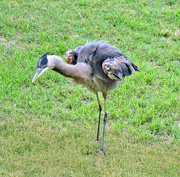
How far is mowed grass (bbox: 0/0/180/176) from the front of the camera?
6277mm

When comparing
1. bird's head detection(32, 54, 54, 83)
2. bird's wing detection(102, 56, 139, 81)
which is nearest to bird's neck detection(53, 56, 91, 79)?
bird's head detection(32, 54, 54, 83)

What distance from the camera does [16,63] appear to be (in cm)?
948

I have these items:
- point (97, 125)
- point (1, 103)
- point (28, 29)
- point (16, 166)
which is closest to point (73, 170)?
point (16, 166)

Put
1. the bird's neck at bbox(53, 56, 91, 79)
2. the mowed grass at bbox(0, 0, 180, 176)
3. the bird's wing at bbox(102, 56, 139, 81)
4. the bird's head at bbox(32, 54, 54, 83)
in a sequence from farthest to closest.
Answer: the bird's wing at bbox(102, 56, 139, 81) < the mowed grass at bbox(0, 0, 180, 176) < the bird's neck at bbox(53, 56, 91, 79) < the bird's head at bbox(32, 54, 54, 83)

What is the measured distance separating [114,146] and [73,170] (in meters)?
1.22

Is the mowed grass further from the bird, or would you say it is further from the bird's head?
the bird's head

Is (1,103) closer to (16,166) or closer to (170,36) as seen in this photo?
(16,166)

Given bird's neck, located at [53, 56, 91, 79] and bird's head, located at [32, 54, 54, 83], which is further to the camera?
bird's neck, located at [53, 56, 91, 79]

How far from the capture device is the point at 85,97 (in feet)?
28.3

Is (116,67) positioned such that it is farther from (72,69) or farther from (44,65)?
(44,65)

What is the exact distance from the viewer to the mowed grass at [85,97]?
247 inches

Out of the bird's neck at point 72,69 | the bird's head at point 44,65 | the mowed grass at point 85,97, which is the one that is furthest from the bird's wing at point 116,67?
the mowed grass at point 85,97

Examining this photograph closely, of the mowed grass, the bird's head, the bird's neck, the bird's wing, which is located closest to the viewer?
the bird's head

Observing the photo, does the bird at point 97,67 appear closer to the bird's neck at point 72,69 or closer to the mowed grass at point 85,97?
the bird's neck at point 72,69
